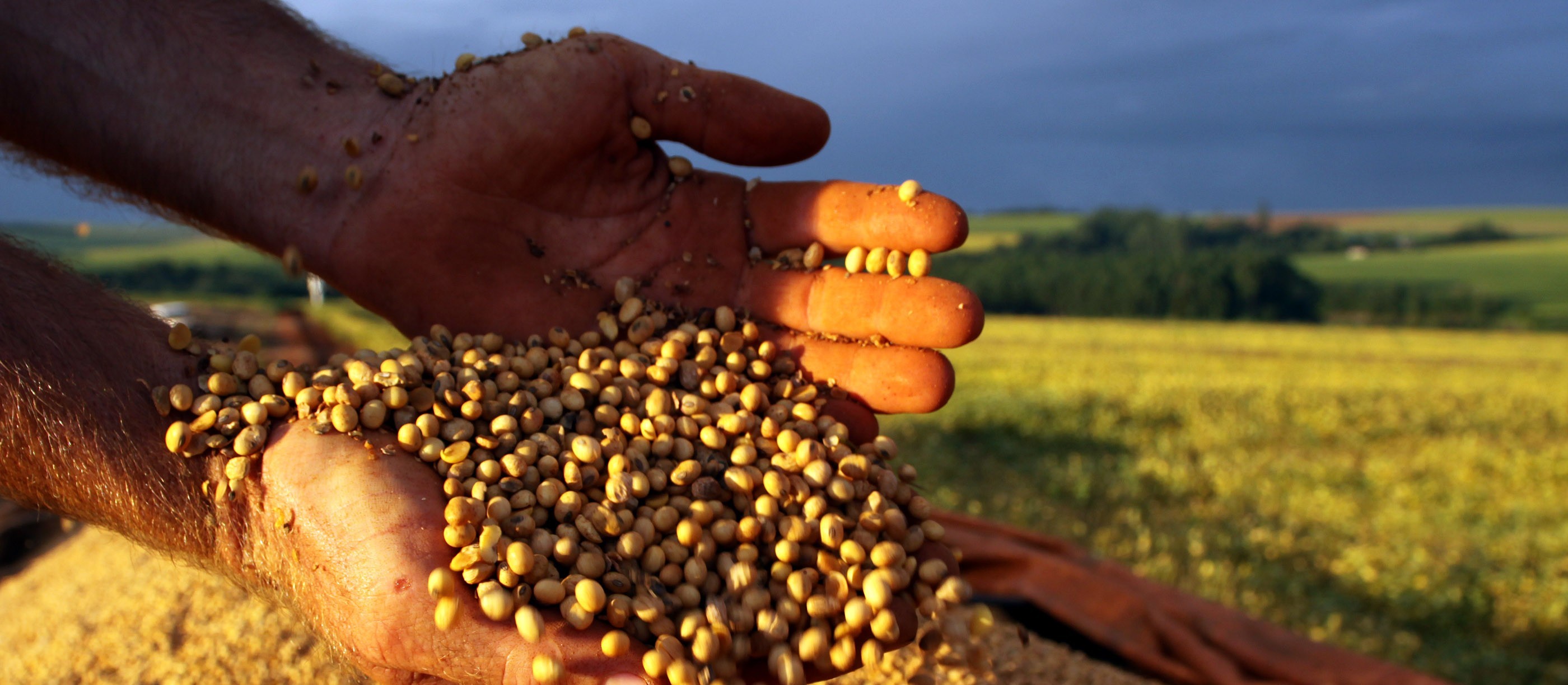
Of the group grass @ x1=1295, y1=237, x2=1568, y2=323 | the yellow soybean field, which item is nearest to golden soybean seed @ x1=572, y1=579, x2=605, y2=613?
the yellow soybean field

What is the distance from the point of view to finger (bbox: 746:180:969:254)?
241 centimetres

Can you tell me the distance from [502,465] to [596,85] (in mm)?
1157

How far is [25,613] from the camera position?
3354 mm

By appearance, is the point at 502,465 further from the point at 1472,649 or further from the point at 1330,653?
the point at 1472,649

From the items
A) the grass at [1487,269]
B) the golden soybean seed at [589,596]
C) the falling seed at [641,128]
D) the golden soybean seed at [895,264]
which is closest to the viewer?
the golden soybean seed at [589,596]

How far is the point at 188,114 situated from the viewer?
2678mm

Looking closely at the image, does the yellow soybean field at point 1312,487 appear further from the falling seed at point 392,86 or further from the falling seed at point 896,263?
the falling seed at point 392,86

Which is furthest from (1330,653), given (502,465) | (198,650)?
(198,650)

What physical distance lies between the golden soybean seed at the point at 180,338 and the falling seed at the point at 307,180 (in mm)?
612

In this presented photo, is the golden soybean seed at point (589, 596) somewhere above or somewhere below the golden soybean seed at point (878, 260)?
below

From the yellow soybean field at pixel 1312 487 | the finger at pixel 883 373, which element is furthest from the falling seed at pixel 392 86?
the yellow soybean field at pixel 1312 487

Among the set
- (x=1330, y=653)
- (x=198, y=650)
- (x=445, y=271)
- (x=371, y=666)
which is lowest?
(x=198, y=650)

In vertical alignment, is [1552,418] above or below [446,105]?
below

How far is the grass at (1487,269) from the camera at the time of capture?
31.6 m
